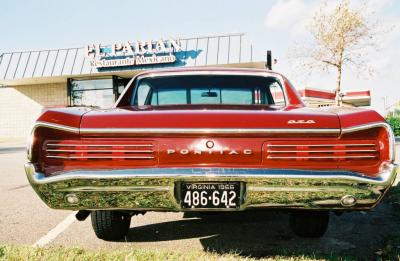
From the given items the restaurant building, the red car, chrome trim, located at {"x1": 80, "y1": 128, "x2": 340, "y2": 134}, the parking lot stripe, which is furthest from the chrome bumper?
the restaurant building

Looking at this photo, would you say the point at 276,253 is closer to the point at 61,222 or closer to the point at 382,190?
the point at 382,190

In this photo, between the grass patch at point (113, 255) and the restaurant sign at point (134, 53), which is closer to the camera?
the grass patch at point (113, 255)

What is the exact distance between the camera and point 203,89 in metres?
3.91

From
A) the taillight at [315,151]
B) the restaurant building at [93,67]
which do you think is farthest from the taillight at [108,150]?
the restaurant building at [93,67]

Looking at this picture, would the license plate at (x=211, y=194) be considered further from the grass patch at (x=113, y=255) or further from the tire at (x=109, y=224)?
the tire at (x=109, y=224)

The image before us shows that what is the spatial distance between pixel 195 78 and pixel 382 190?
2.01 meters

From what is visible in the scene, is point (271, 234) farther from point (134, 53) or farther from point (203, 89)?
point (134, 53)

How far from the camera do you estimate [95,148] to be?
103 inches

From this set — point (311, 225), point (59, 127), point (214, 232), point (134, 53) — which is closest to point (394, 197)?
point (311, 225)

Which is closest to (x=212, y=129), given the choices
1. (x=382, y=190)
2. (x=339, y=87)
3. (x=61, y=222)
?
(x=382, y=190)

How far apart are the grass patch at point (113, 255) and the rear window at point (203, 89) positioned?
4.57 feet

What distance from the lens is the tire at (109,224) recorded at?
3498 mm

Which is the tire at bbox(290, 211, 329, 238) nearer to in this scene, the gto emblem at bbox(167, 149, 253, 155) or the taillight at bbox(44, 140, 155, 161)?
the gto emblem at bbox(167, 149, 253, 155)

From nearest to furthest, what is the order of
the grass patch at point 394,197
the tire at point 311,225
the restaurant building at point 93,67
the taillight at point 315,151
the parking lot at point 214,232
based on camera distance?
the taillight at point 315,151, the parking lot at point 214,232, the tire at point 311,225, the grass patch at point 394,197, the restaurant building at point 93,67
